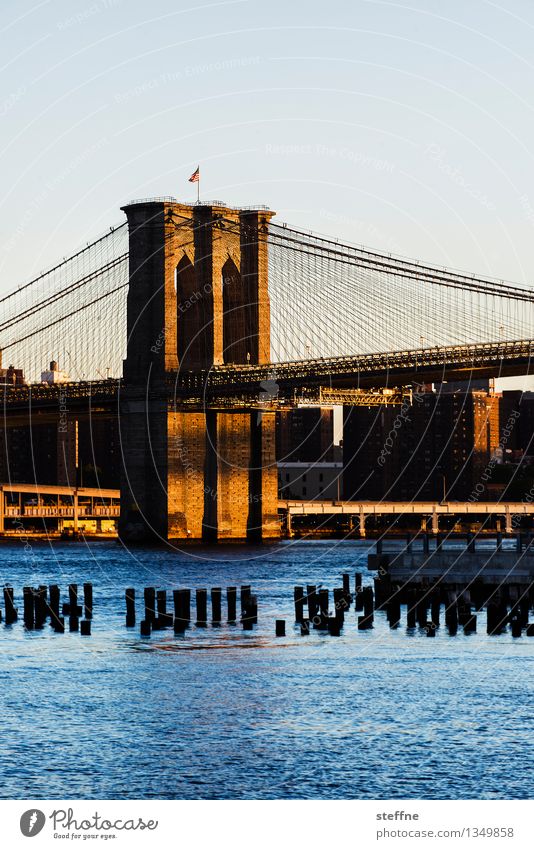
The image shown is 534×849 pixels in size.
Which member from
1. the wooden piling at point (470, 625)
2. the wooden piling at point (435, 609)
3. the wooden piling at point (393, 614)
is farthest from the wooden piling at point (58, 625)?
the wooden piling at point (470, 625)

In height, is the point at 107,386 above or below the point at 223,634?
above

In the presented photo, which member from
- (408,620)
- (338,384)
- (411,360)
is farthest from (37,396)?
(408,620)

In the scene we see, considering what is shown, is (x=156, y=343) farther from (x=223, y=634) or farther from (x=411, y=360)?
(x=223, y=634)

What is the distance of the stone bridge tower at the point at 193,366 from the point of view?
10756 centimetres

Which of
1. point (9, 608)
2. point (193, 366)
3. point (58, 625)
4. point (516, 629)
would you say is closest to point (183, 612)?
point (58, 625)

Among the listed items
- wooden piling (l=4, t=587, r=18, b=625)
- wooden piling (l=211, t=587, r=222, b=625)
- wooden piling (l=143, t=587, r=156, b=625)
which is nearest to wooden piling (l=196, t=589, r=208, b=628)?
wooden piling (l=211, t=587, r=222, b=625)

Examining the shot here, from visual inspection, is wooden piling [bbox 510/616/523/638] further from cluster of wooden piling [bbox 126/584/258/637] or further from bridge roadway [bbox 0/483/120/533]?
bridge roadway [bbox 0/483/120/533]

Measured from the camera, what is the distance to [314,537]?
144 meters

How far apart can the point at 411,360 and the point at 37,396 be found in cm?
A: 2947

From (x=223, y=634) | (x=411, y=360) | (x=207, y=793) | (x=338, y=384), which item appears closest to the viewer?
(x=207, y=793)

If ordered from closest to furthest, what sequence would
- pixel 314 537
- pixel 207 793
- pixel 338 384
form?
1. pixel 207 793
2. pixel 338 384
3. pixel 314 537

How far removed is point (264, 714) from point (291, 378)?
66.7 m

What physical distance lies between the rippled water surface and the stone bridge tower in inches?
2198

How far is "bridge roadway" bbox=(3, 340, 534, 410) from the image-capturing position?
289 feet
